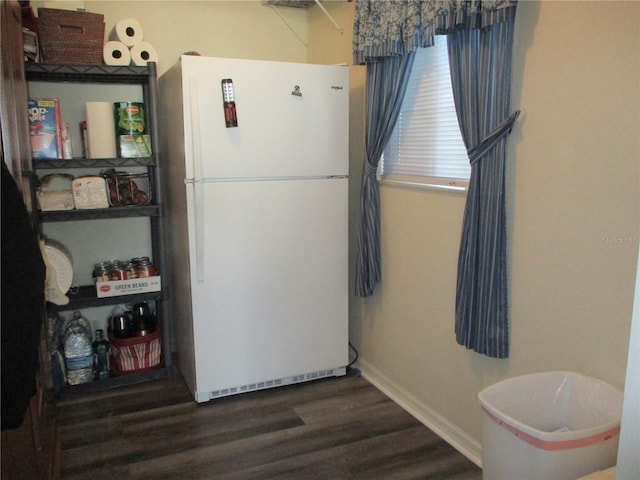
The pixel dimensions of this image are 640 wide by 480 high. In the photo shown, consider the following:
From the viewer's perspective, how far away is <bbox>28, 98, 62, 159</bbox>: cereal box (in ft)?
8.93

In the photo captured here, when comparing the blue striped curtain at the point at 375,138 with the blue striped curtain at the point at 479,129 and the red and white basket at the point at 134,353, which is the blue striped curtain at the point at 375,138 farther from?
the red and white basket at the point at 134,353

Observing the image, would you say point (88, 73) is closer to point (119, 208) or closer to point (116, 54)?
point (116, 54)

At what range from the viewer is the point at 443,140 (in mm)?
2480

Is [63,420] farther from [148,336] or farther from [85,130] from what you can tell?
[85,130]

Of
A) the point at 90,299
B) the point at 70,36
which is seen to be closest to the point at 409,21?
the point at 70,36

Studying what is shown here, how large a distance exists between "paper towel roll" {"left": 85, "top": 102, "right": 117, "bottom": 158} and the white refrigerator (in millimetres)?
285

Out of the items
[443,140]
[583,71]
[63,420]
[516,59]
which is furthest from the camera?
[63,420]

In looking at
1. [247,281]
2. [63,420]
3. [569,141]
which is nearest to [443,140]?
[569,141]

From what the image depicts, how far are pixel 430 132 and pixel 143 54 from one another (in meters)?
1.59

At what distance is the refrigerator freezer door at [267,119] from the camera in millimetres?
2598

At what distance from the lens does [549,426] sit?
1907mm

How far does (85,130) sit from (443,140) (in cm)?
191

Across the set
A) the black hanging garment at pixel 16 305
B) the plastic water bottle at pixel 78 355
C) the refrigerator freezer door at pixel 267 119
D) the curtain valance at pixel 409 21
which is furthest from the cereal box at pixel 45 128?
the black hanging garment at pixel 16 305

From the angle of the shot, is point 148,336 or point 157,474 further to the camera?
point 148,336
